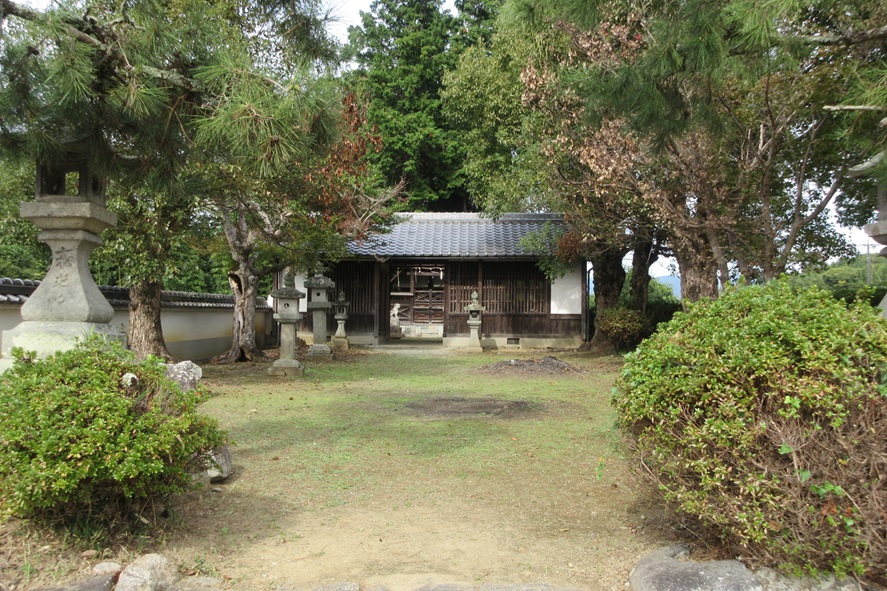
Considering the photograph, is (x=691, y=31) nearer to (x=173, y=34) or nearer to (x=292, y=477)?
(x=173, y=34)

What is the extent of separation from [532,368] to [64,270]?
33.1ft

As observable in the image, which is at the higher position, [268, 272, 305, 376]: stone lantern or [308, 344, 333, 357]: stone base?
[268, 272, 305, 376]: stone lantern

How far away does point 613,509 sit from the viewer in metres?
4.40

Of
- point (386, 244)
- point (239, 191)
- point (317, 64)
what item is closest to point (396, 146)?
point (386, 244)

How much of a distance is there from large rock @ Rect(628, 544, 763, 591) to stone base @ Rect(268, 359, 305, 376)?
32.3ft

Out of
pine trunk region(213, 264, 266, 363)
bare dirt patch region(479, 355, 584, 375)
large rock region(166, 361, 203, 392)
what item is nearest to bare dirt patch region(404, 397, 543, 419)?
large rock region(166, 361, 203, 392)

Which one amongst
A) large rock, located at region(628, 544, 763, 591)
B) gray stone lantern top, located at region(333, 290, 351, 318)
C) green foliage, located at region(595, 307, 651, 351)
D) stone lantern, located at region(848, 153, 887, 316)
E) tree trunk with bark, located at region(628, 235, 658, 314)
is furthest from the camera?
gray stone lantern top, located at region(333, 290, 351, 318)

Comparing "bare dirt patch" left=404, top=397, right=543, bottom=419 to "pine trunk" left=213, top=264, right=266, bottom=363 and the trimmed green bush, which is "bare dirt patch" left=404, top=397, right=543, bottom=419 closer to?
the trimmed green bush

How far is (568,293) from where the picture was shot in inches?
776

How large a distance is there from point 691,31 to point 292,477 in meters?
4.55

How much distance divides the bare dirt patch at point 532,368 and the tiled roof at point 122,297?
6.95 metres

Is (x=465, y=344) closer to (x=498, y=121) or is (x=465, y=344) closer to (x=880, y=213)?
(x=498, y=121)

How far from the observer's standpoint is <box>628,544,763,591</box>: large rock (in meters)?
2.90

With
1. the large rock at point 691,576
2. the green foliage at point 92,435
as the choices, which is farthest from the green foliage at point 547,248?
the green foliage at point 92,435
